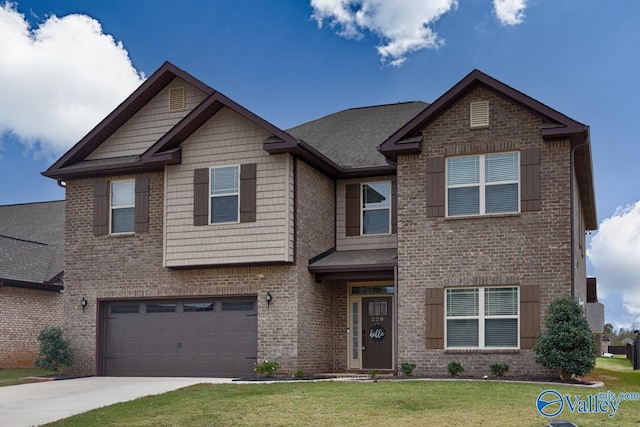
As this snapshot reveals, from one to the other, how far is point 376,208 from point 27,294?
12.9m

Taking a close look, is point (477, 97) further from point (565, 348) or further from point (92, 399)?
point (92, 399)

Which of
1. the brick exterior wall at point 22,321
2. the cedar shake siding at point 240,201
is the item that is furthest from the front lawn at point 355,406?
the brick exterior wall at point 22,321

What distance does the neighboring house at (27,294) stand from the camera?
2614cm

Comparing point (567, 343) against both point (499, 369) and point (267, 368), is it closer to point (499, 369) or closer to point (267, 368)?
point (499, 369)

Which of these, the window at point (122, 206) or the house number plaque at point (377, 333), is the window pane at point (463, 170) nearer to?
the house number plaque at point (377, 333)

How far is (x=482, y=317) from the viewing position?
1850 centimetres

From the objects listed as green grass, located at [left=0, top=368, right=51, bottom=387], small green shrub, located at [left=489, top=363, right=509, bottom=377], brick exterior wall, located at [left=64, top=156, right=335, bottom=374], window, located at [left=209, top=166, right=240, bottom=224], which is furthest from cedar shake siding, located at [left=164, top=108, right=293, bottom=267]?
small green shrub, located at [left=489, top=363, right=509, bottom=377]

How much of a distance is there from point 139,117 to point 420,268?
9.04 meters

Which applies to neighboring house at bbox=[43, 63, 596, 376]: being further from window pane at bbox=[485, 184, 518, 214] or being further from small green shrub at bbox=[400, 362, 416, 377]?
small green shrub at bbox=[400, 362, 416, 377]

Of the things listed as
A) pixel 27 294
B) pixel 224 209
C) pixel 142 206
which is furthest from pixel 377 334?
pixel 27 294

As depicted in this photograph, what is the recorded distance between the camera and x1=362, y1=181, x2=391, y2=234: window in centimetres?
2148

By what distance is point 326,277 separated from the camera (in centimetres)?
2088

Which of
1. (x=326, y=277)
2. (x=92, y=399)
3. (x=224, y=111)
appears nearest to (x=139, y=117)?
(x=224, y=111)

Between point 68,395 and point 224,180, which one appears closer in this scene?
point 68,395
